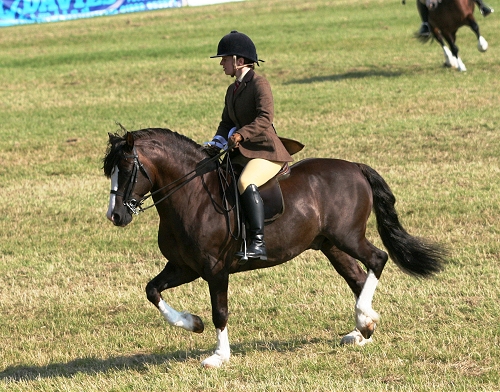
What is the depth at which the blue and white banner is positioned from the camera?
130 feet

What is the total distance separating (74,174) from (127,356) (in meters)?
8.69

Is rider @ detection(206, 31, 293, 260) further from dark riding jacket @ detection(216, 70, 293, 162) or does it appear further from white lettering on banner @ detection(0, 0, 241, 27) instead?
white lettering on banner @ detection(0, 0, 241, 27)

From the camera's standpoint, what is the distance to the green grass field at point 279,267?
23.6ft

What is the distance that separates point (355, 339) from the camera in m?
7.65

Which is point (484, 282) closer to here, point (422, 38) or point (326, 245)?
point (326, 245)

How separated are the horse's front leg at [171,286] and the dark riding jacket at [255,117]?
1.11 m

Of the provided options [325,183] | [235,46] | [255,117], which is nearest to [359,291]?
[325,183]

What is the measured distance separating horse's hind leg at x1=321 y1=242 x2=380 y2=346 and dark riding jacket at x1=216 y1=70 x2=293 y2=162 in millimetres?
1119

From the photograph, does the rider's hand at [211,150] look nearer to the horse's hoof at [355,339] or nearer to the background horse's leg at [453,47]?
the horse's hoof at [355,339]

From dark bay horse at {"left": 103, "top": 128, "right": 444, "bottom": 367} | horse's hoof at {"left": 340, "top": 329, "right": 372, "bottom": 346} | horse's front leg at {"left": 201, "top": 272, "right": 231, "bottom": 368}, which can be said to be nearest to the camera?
dark bay horse at {"left": 103, "top": 128, "right": 444, "bottom": 367}

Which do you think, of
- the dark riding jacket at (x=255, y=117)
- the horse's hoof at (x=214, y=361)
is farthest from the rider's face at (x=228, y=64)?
the horse's hoof at (x=214, y=361)

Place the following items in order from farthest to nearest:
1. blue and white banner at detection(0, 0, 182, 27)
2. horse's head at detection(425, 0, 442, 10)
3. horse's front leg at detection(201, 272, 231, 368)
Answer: blue and white banner at detection(0, 0, 182, 27)
horse's head at detection(425, 0, 442, 10)
horse's front leg at detection(201, 272, 231, 368)

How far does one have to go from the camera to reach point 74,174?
16062 millimetres

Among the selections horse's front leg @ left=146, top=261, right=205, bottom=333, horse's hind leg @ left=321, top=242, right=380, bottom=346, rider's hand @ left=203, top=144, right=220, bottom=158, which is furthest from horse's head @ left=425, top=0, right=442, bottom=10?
horse's front leg @ left=146, top=261, right=205, bottom=333
